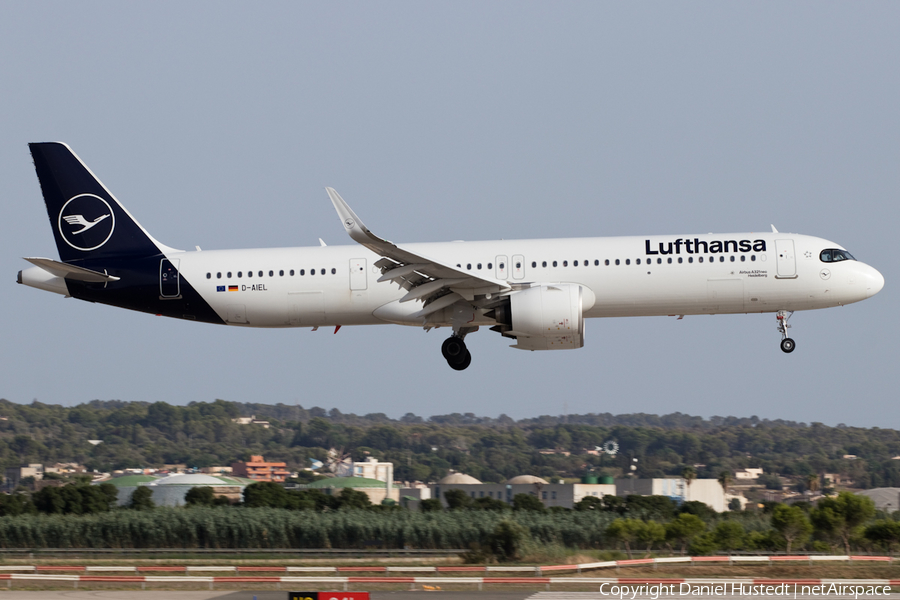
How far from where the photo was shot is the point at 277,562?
124 feet

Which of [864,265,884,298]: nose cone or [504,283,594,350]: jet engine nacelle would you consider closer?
[504,283,594,350]: jet engine nacelle

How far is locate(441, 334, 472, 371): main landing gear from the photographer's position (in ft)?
112

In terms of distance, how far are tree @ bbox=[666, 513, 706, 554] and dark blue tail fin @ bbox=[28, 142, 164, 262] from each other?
2277 centimetres

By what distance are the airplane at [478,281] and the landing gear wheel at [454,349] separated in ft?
0.11

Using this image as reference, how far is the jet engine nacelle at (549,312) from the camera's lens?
31.0 metres

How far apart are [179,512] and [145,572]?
61.6ft

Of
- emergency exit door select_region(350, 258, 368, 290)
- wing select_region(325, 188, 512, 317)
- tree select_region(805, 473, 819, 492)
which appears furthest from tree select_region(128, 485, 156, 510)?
tree select_region(805, 473, 819, 492)

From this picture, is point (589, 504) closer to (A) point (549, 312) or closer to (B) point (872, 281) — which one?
(B) point (872, 281)

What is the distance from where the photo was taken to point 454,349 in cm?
3409

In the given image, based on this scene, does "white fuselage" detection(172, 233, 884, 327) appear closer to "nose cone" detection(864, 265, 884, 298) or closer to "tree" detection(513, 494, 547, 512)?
"nose cone" detection(864, 265, 884, 298)

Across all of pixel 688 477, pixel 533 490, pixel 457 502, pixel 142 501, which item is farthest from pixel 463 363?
pixel 688 477

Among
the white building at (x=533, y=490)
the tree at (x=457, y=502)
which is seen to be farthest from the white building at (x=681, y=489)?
the tree at (x=457, y=502)

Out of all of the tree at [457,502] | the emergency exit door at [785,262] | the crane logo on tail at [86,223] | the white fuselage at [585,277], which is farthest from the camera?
the tree at [457,502]

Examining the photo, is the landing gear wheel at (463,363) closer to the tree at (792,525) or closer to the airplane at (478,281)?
the airplane at (478,281)
